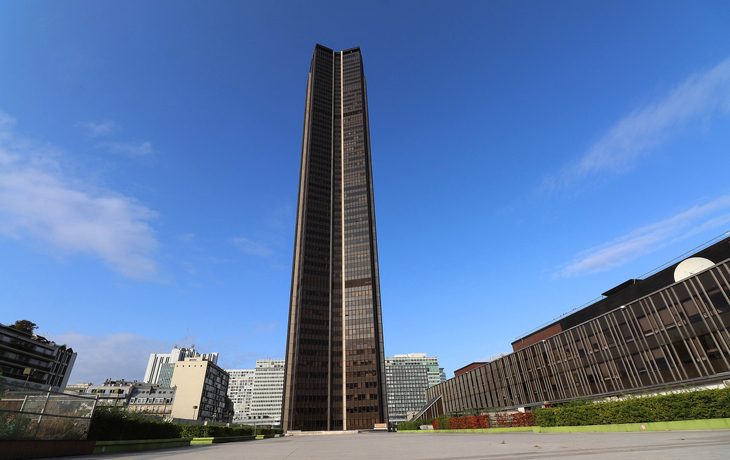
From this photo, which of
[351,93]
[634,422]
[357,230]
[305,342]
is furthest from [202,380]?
[351,93]

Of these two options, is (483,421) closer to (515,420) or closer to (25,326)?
(515,420)

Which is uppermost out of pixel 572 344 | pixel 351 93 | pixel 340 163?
pixel 351 93

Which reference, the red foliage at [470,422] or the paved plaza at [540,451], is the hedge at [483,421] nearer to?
the red foliage at [470,422]

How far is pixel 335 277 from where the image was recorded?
132 meters

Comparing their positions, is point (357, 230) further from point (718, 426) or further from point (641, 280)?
point (718, 426)

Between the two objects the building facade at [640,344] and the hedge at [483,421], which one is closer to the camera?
the hedge at [483,421]

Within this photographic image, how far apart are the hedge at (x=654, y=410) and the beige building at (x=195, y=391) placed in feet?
386

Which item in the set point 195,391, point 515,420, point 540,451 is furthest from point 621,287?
point 195,391

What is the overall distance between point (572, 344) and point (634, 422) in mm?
40116

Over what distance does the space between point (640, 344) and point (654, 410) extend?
3032cm

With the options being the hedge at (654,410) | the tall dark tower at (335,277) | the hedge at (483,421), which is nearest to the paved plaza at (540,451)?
the hedge at (654,410)

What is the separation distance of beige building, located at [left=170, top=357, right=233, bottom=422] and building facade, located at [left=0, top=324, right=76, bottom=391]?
3321 cm

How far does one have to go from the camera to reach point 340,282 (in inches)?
5177

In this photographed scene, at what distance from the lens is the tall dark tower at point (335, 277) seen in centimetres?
11150
